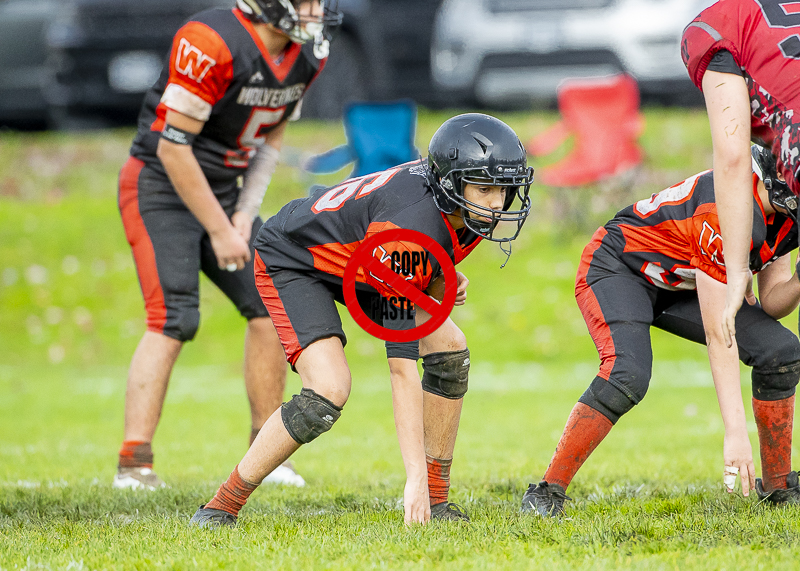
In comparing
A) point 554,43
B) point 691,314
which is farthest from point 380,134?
point 691,314

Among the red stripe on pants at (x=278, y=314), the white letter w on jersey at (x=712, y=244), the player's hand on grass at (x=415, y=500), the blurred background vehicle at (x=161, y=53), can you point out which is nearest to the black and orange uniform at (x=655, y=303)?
the white letter w on jersey at (x=712, y=244)

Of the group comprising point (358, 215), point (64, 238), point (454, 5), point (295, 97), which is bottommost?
point (64, 238)

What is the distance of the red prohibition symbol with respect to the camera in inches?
135

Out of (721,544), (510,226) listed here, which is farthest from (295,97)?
(510,226)

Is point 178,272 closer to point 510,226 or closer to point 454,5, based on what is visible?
point 510,226

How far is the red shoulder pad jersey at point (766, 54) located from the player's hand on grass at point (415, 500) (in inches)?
64.5

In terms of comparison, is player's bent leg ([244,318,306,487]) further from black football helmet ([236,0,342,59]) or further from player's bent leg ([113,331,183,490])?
black football helmet ([236,0,342,59])

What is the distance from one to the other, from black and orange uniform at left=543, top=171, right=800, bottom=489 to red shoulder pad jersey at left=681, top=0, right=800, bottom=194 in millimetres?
483

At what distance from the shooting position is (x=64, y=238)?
40.1 feet

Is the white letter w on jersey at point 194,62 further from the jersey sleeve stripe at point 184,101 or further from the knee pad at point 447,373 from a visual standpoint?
the knee pad at point 447,373

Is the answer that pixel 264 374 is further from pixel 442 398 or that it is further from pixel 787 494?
pixel 787 494

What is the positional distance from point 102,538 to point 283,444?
28.5 inches

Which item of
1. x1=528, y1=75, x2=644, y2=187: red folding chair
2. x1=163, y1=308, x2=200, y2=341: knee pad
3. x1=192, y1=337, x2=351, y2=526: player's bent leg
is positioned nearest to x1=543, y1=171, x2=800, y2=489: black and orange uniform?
x1=192, y1=337, x2=351, y2=526: player's bent leg

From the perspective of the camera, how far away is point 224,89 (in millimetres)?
4727
